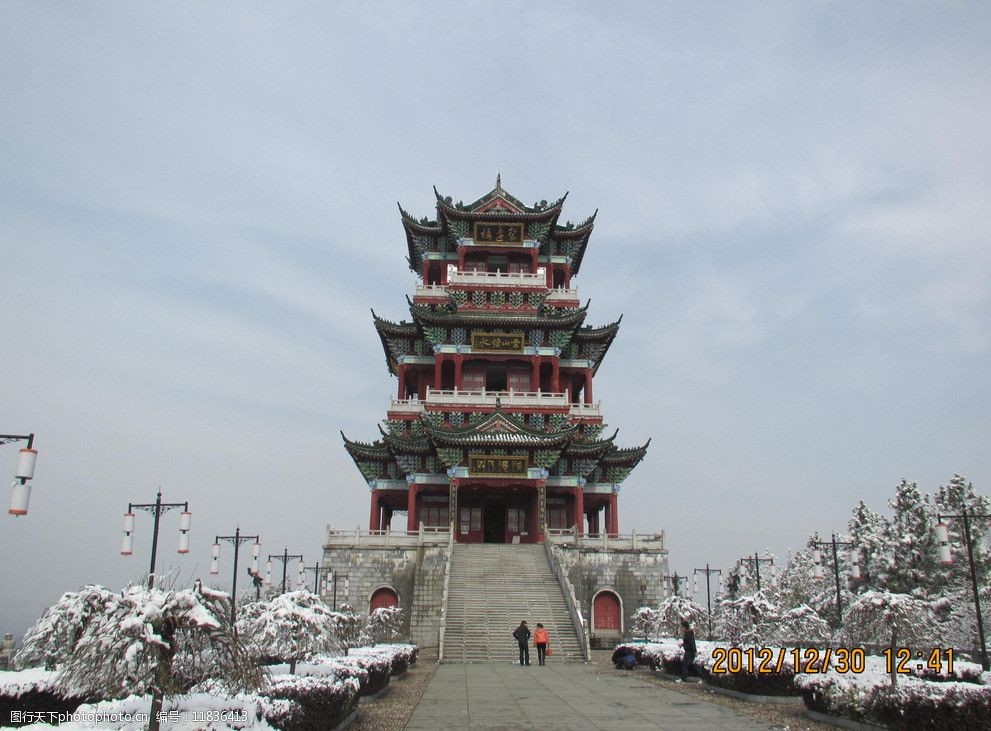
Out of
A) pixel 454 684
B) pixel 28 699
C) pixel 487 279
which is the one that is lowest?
pixel 454 684

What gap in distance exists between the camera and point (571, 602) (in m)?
28.5

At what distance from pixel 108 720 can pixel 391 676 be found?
442 inches

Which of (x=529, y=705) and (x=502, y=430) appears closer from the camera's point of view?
(x=529, y=705)

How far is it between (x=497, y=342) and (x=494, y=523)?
10535 mm

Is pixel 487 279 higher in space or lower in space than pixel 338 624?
higher

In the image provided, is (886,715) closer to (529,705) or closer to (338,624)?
(529,705)

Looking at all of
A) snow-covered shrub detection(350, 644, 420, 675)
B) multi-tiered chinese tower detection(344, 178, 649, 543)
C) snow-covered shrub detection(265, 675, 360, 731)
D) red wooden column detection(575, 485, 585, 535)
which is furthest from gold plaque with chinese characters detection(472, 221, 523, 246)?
snow-covered shrub detection(265, 675, 360, 731)

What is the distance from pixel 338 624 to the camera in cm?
1664

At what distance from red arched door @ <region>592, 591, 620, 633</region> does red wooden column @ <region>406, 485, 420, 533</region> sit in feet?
31.6

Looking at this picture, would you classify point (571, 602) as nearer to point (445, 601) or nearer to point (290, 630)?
point (445, 601)

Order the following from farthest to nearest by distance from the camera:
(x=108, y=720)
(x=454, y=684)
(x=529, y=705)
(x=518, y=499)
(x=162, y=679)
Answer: (x=518, y=499)
(x=454, y=684)
(x=529, y=705)
(x=108, y=720)
(x=162, y=679)

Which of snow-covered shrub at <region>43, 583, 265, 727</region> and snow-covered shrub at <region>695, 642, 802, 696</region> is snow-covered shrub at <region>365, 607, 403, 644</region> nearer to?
snow-covered shrub at <region>695, 642, 802, 696</region>

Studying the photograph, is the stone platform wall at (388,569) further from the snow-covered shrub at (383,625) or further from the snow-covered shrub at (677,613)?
the snow-covered shrub at (677,613)

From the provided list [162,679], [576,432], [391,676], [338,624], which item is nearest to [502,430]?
[576,432]
